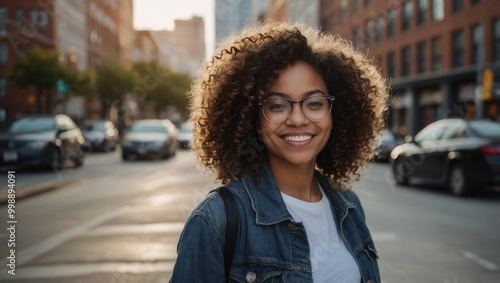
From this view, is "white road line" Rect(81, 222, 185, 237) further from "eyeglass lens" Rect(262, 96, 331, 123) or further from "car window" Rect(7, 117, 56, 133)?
"car window" Rect(7, 117, 56, 133)

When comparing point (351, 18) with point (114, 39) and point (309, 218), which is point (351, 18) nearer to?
point (114, 39)

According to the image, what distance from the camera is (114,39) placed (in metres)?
79.1

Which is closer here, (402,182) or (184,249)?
(184,249)

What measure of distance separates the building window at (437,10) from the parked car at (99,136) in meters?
20.2

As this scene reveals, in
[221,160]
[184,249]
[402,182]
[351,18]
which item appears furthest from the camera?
[351,18]

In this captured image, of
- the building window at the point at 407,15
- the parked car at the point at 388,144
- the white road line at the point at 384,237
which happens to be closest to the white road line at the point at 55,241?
the white road line at the point at 384,237

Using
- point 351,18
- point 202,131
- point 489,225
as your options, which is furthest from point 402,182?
point 351,18

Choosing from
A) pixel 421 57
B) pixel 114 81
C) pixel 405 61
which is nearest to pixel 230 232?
pixel 421 57

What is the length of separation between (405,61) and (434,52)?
481 cm

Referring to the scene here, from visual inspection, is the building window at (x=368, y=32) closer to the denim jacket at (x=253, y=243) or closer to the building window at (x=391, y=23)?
the building window at (x=391, y=23)

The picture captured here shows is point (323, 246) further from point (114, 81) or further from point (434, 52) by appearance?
point (114, 81)

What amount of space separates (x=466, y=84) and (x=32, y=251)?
97.6 feet

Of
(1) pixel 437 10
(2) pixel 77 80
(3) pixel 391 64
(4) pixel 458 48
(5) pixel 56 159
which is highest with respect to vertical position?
(1) pixel 437 10

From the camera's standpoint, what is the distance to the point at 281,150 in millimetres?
2336
